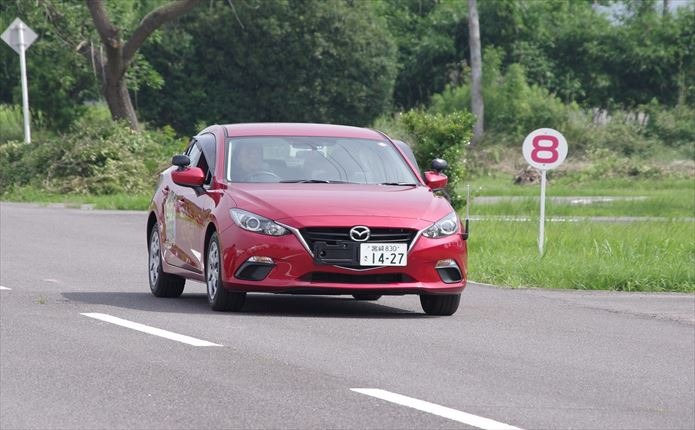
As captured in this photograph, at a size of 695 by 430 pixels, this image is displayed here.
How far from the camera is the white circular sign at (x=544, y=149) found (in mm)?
20875

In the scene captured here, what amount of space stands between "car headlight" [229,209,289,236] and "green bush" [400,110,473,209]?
15.9 m

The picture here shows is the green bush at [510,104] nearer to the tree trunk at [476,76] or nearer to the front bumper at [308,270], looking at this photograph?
the tree trunk at [476,76]

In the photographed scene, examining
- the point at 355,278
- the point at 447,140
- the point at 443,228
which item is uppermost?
the point at 443,228

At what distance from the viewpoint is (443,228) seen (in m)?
13.5

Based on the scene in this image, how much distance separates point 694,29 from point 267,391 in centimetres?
5553

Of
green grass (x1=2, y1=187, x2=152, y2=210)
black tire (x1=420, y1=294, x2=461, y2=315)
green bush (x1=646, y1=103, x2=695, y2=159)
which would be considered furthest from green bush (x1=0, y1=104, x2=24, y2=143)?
black tire (x1=420, y1=294, x2=461, y2=315)

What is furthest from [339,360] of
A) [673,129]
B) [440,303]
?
[673,129]

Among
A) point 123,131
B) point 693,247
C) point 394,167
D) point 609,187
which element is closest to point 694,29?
point 609,187

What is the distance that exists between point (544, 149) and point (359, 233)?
27.3ft

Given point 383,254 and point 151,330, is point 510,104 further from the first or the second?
point 151,330

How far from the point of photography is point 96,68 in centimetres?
4247

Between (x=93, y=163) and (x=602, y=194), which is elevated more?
(x=93, y=163)

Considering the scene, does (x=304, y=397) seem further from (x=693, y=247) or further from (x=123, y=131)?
(x=123, y=131)

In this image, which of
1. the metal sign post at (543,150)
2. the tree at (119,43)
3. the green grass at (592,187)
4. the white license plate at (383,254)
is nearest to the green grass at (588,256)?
the metal sign post at (543,150)
